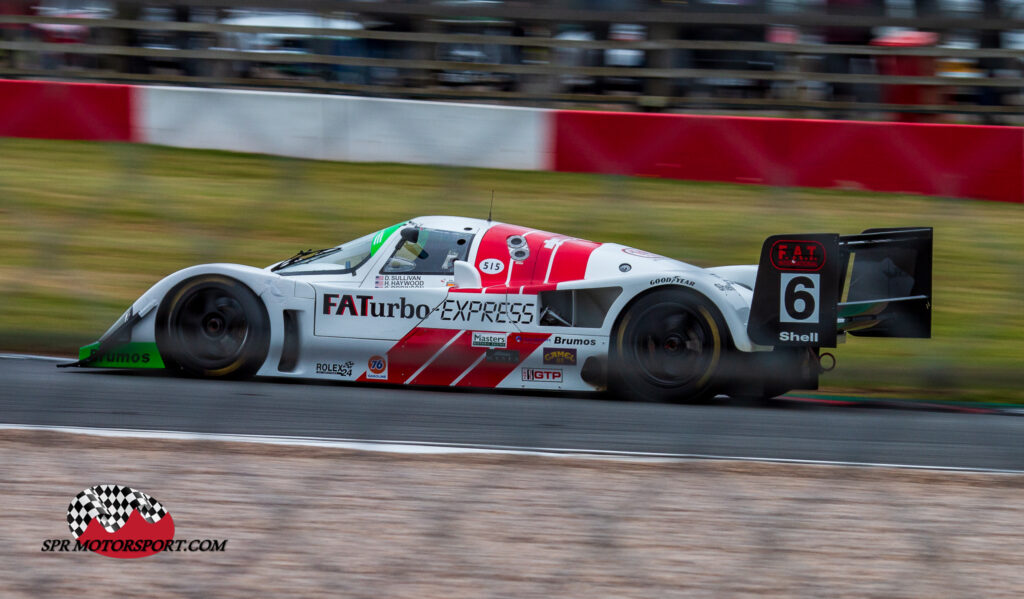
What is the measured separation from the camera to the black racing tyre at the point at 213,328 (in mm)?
5297

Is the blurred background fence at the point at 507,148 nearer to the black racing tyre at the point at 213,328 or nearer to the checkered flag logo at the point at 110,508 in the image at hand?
the black racing tyre at the point at 213,328

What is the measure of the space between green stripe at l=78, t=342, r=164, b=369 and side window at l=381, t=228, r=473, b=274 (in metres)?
1.07

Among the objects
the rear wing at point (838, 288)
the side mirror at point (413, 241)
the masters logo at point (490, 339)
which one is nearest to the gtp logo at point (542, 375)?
the masters logo at point (490, 339)

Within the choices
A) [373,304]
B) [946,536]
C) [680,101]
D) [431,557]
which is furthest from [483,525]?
[680,101]

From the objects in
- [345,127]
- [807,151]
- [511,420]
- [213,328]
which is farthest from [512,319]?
[807,151]

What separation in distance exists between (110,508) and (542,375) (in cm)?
247

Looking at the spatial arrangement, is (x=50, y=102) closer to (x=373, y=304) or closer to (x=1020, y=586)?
(x=373, y=304)

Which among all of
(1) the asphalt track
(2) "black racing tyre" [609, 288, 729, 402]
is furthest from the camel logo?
(2) "black racing tyre" [609, 288, 729, 402]

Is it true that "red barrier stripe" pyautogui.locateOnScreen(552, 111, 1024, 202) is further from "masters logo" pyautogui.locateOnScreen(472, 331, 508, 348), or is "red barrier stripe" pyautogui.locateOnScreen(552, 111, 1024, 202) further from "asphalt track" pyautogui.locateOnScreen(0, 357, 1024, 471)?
"asphalt track" pyautogui.locateOnScreen(0, 357, 1024, 471)

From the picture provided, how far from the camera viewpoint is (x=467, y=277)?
5.30 metres

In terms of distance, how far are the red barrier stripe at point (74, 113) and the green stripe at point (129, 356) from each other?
3960 millimetres

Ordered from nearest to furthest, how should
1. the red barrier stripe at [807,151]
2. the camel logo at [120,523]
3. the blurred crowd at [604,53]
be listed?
the camel logo at [120,523] → the blurred crowd at [604,53] → the red barrier stripe at [807,151]

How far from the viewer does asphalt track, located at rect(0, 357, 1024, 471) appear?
171 inches

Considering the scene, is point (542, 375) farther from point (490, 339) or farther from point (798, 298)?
point (798, 298)
